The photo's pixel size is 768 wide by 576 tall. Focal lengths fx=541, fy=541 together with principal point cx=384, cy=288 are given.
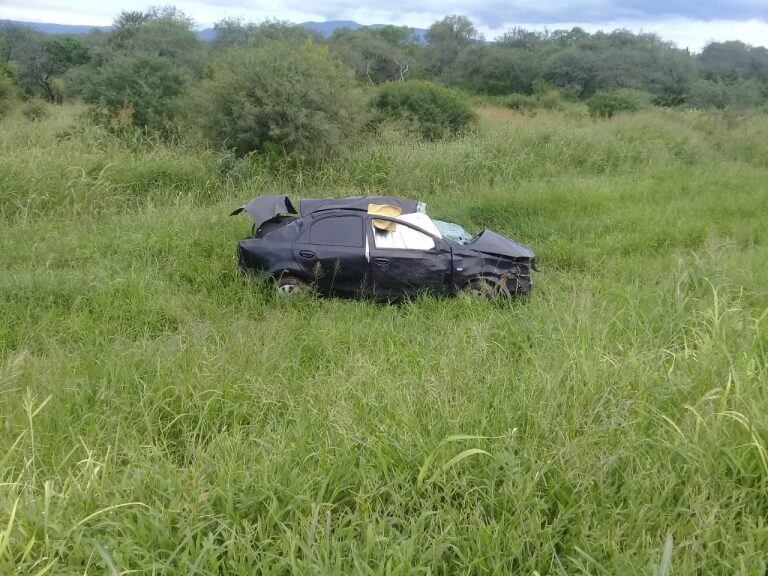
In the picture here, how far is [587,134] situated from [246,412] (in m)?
12.9

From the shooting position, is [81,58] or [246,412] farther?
[81,58]

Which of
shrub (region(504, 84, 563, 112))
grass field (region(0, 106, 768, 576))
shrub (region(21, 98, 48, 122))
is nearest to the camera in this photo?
grass field (region(0, 106, 768, 576))

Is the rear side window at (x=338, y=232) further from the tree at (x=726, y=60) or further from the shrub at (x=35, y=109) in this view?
the tree at (x=726, y=60)

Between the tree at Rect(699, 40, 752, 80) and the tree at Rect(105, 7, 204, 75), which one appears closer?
the tree at Rect(105, 7, 204, 75)

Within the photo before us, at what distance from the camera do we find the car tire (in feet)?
20.5

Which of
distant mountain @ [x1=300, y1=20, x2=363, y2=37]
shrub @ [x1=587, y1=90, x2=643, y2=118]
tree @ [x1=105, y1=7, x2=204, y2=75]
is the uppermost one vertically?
distant mountain @ [x1=300, y1=20, x2=363, y2=37]

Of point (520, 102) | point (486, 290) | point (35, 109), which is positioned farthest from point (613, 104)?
point (35, 109)

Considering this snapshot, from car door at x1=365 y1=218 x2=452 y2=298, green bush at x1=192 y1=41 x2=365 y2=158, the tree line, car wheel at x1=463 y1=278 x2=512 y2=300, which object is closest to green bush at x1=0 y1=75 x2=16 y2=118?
the tree line

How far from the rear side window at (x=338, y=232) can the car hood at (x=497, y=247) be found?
1333 millimetres

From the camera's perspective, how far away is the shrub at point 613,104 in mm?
21734

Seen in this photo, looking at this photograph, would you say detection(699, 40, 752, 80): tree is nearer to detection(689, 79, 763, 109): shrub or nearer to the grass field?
detection(689, 79, 763, 109): shrub

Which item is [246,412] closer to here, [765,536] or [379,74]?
[765,536]

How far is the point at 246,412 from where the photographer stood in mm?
3699

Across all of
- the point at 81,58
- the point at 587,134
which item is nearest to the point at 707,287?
the point at 587,134
